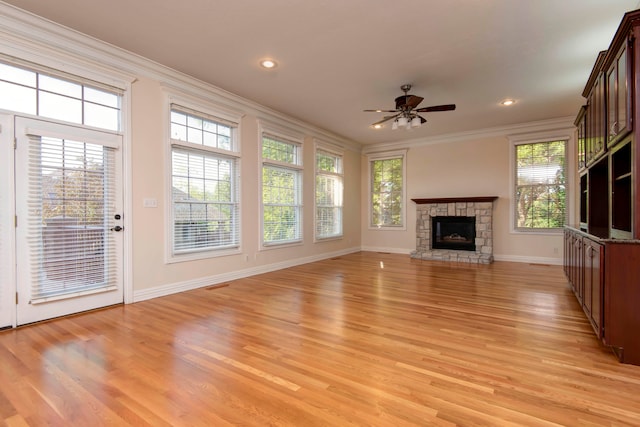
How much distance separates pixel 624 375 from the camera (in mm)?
2154

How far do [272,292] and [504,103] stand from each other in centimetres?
506

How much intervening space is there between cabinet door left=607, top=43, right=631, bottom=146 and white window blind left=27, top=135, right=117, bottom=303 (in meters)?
5.02

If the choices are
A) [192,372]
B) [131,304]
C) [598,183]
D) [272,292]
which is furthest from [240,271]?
Result: [598,183]

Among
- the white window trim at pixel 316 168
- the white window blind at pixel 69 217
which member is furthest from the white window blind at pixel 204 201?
the white window trim at pixel 316 168

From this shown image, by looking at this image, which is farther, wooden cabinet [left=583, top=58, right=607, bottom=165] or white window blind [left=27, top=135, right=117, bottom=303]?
white window blind [left=27, top=135, right=117, bottom=303]

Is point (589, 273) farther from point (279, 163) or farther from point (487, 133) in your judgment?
point (487, 133)

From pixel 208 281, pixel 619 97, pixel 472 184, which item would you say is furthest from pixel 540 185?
pixel 208 281

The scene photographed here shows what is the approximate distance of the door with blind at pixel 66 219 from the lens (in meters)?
3.17

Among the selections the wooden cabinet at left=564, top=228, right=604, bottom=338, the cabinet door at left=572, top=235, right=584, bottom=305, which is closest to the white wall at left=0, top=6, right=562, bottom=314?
the cabinet door at left=572, top=235, right=584, bottom=305

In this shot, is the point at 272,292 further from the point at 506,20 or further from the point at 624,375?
the point at 506,20

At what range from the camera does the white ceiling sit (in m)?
3.03

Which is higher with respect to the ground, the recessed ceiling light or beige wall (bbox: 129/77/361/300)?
the recessed ceiling light

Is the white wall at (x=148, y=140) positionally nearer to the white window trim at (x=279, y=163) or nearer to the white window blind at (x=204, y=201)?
the white window trim at (x=279, y=163)

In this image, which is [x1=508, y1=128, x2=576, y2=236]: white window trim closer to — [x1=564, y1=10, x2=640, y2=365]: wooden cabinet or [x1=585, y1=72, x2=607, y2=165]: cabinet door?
[x1=585, y1=72, x2=607, y2=165]: cabinet door
